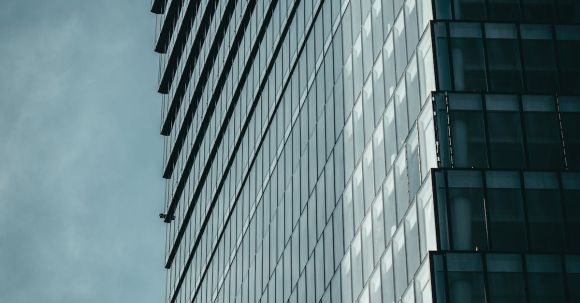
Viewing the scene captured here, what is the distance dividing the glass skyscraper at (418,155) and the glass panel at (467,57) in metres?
0.05

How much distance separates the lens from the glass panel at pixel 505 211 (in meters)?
52.1

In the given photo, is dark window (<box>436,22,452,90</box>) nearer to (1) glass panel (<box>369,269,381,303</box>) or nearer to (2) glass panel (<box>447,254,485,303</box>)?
(2) glass panel (<box>447,254,485,303</box>)

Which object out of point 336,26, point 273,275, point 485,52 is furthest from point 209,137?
point 485,52

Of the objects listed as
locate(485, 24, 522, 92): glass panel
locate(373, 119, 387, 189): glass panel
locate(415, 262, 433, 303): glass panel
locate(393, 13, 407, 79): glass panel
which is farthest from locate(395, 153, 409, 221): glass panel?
locate(485, 24, 522, 92): glass panel

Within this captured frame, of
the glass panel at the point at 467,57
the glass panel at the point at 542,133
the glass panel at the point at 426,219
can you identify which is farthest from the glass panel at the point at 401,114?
the glass panel at the point at 542,133

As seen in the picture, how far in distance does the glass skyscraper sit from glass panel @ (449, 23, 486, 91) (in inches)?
2.0

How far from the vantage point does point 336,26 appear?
2805 inches

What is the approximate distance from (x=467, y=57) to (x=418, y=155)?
4.26 meters

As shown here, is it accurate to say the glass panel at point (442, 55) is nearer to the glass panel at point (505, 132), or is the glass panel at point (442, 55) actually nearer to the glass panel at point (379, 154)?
the glass panel at point (505, 132)

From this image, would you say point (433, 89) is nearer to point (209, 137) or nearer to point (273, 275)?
point (273, 275)

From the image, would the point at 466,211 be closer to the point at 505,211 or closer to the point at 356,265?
the point at 505,211

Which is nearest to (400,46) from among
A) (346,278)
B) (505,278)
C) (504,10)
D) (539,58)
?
(504,10)

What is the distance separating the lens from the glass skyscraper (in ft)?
171

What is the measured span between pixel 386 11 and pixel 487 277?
14.7 m
